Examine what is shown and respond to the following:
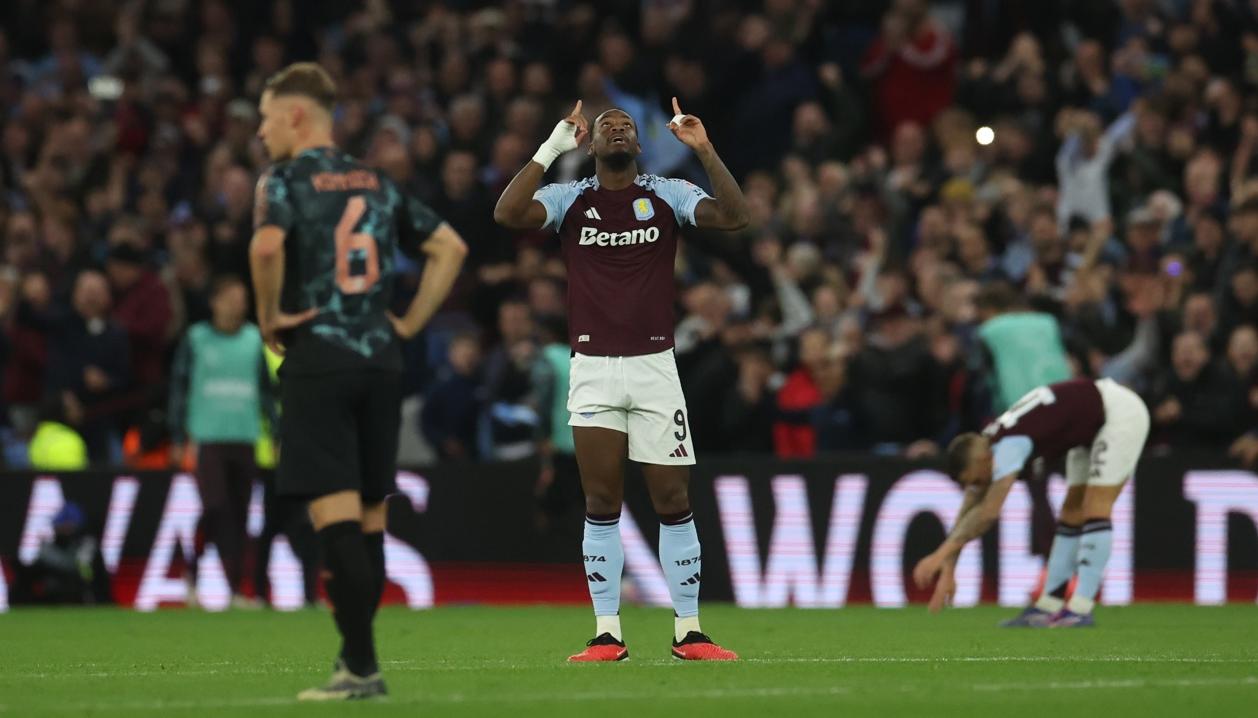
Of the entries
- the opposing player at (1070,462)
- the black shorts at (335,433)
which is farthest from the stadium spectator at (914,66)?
the black shorts at (335,433)

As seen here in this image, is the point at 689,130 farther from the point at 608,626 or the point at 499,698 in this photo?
the point at 499,698

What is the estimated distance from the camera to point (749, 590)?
1691cm

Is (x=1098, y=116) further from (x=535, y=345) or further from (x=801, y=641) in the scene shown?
(x=801, y=641)

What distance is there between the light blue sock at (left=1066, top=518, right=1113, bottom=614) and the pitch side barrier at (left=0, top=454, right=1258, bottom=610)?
322 cm

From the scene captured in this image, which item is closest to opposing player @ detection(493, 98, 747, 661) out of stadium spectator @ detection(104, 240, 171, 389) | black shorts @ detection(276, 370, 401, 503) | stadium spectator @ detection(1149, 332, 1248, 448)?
black shorts @ detection(276, 370, 401, 503)

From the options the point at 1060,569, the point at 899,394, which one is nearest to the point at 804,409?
the point at 899,394

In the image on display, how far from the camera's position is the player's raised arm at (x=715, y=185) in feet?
33.1

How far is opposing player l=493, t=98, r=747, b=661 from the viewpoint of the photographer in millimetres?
10258

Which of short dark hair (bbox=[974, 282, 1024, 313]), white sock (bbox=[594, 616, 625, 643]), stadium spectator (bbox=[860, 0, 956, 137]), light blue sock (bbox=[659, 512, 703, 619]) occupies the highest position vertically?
stadium spectator (bbox=[860, 0, 956, 137])

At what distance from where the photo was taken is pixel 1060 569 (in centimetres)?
1329

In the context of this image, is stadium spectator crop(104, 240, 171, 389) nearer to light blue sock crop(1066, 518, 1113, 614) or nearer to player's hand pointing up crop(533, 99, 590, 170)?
light blue sock crop(1066, 518, 1113, 614)

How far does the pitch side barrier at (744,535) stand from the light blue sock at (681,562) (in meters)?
6.47

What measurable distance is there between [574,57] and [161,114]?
176 inches

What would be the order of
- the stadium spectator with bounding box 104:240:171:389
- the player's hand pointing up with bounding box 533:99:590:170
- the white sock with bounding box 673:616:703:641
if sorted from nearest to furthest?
the player's hand pointing up with bounding box 533:99:590:170 → the white sock with bounding box 673:616:703:641 → the stadium spectator with bounding box 104:240:171:389
